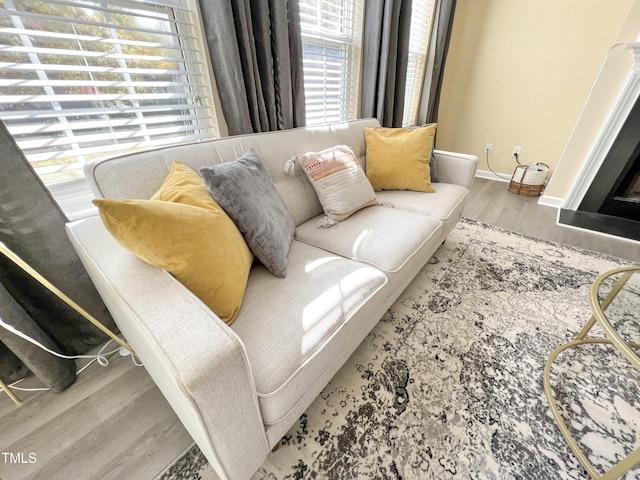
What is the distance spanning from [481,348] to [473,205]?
1.89 m

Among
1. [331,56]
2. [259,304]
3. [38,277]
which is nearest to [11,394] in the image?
[38,277]

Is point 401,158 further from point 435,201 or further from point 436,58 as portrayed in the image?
point 436,58

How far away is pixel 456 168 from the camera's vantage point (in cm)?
191

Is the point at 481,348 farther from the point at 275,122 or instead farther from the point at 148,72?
the point at 148,72

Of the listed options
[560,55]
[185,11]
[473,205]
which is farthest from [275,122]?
[560,55]

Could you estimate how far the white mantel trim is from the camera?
201cm

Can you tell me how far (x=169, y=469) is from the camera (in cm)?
86

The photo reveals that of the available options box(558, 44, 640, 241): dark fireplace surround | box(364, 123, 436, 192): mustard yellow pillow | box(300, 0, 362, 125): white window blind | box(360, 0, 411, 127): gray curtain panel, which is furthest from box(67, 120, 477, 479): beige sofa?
box(558, 44, 640, 241): dark fireplace surround

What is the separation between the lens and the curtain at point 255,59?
120 centimetres

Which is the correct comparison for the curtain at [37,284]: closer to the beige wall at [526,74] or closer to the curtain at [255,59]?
the curtain at [255,59]

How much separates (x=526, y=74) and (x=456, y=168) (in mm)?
2042

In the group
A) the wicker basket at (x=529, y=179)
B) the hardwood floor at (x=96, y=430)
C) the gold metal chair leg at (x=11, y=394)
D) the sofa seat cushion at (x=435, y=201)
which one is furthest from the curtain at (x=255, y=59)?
the wicker basket at (x=529, y=179)

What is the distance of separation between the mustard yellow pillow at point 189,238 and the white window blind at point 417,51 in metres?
2.84

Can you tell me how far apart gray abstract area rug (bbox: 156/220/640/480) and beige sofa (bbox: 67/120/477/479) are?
18 cm
